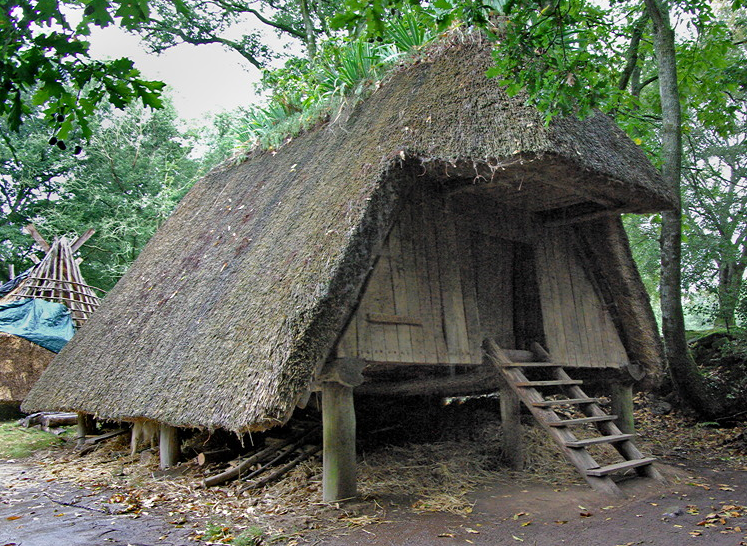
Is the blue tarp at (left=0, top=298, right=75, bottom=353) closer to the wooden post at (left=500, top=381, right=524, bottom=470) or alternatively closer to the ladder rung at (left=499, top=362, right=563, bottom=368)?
the wooden post at (left=500, top=381, right=524, bottom=470)

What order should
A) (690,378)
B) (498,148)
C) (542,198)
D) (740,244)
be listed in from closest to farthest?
(498,148)
(542,198)
(690,378)
(740,244)

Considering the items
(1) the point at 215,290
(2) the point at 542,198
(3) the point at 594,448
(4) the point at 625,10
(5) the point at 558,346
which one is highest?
(4) the point at 625,10

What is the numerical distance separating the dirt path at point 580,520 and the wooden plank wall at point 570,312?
181 centimetres

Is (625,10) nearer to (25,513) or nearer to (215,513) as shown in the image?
(215,513)

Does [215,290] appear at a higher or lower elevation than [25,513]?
higher

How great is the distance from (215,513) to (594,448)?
5.16 metres

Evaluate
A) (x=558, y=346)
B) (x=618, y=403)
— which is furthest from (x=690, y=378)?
(x=558, y=346)

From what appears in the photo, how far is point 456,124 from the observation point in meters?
5.89

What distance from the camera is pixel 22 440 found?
10516 mm

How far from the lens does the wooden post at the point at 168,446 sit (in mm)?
7530

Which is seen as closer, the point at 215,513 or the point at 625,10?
the point at 215,513

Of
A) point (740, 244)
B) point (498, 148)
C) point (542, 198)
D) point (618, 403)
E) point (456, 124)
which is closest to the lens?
point (498, 148)

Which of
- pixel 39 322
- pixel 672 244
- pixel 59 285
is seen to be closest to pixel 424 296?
pixel 672 244

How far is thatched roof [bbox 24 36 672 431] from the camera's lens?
5454mm
